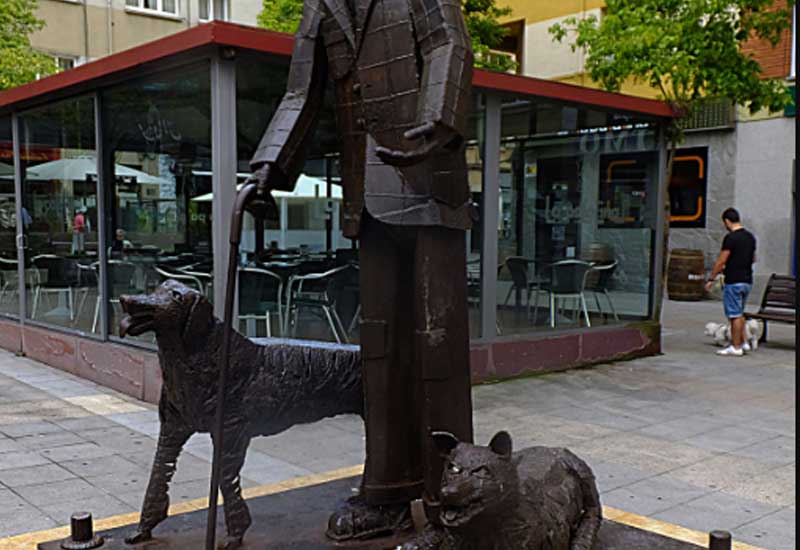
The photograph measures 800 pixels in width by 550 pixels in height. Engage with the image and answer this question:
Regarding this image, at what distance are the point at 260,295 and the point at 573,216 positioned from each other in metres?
3.98

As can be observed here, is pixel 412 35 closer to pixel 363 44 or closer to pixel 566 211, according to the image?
pixel 363 44

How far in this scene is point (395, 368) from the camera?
325cm

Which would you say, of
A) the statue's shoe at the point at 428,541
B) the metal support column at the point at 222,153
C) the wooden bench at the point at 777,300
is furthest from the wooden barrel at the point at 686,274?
the statue's shoe at the point at 428,541

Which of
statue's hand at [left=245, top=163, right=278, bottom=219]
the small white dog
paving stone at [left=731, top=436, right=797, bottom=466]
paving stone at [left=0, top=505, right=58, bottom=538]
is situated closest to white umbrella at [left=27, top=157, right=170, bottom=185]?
paving stone at [left=0, top=505, right=58, bottom=538]

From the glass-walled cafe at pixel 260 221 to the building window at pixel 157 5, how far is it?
1478 cm

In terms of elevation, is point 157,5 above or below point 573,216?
above

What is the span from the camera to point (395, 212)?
302 centimetres

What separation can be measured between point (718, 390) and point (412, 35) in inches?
246

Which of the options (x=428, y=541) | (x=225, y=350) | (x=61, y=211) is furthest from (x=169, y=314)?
(x=61, y=211)

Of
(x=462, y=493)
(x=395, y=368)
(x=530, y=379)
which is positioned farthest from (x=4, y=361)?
(x=462, y=493)

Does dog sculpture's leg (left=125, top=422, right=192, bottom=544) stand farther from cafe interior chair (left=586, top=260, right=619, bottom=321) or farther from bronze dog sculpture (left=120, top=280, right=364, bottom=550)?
cafe interior chair (left=586, top=260, right=619, bottom=321)

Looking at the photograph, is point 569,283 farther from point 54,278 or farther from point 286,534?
point 286,534

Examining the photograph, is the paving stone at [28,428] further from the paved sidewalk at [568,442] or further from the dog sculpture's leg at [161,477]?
the dog sculpture's leg at [161,477]

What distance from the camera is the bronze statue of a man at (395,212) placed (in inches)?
118
